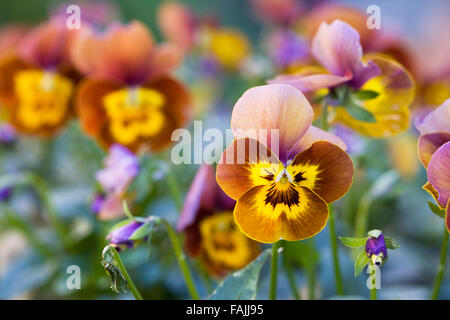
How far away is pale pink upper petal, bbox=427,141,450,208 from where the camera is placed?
431 mm

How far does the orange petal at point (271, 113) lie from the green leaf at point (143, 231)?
0.49 ft

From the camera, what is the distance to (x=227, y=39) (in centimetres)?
139

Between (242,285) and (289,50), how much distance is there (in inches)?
27.4

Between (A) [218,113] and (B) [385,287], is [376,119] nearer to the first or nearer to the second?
(B) [385,287]

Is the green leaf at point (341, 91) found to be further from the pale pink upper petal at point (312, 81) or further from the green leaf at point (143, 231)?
the green leaf at point (143, 231)

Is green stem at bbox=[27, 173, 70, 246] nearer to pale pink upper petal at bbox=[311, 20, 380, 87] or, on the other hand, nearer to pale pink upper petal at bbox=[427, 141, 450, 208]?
pale pink upper petal at bbox=[311, 20, 380, 87]

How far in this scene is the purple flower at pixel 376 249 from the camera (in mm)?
445

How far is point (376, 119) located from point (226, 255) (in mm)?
246

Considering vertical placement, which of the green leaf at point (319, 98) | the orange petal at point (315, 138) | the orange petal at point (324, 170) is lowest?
the orange petal at point (324, 170)

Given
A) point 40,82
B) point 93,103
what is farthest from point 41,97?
point 93,103

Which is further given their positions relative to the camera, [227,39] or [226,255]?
[227,39]

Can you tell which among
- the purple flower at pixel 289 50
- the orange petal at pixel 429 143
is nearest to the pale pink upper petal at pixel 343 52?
the orange petal at pixel 429 143

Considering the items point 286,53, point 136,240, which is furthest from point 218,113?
point 136,240
